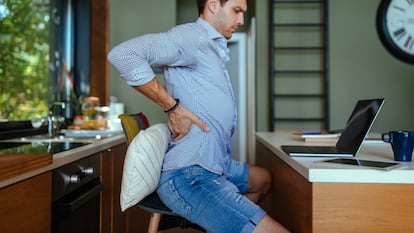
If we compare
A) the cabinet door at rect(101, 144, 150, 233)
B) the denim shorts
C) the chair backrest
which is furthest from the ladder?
the denim shorts

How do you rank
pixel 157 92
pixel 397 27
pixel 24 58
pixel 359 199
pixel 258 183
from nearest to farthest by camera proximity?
pixel 359 199 → pixel 157 92 → pixel 258 183 → pixel 24 58 → pixel 397 27

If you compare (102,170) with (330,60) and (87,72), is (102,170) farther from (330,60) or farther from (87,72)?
(330,60)

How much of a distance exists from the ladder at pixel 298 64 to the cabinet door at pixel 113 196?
232 centimetres

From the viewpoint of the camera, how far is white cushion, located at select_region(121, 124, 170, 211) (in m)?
1.20

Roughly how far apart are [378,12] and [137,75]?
363 cm

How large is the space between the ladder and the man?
2.75 metres

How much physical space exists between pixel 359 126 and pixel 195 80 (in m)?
0.65

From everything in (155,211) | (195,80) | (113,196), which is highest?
(195,80)


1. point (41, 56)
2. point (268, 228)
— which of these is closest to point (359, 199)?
point (268, 228)

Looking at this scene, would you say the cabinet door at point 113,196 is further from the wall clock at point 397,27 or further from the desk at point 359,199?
the wall clock at point 397,27

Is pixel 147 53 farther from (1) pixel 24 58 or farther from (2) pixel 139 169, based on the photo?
(1) pixel 24 58

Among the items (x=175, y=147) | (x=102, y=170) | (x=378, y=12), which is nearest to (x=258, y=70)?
(x=378, y=12)

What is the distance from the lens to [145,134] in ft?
4.07

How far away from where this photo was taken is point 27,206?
1064 millimetres
